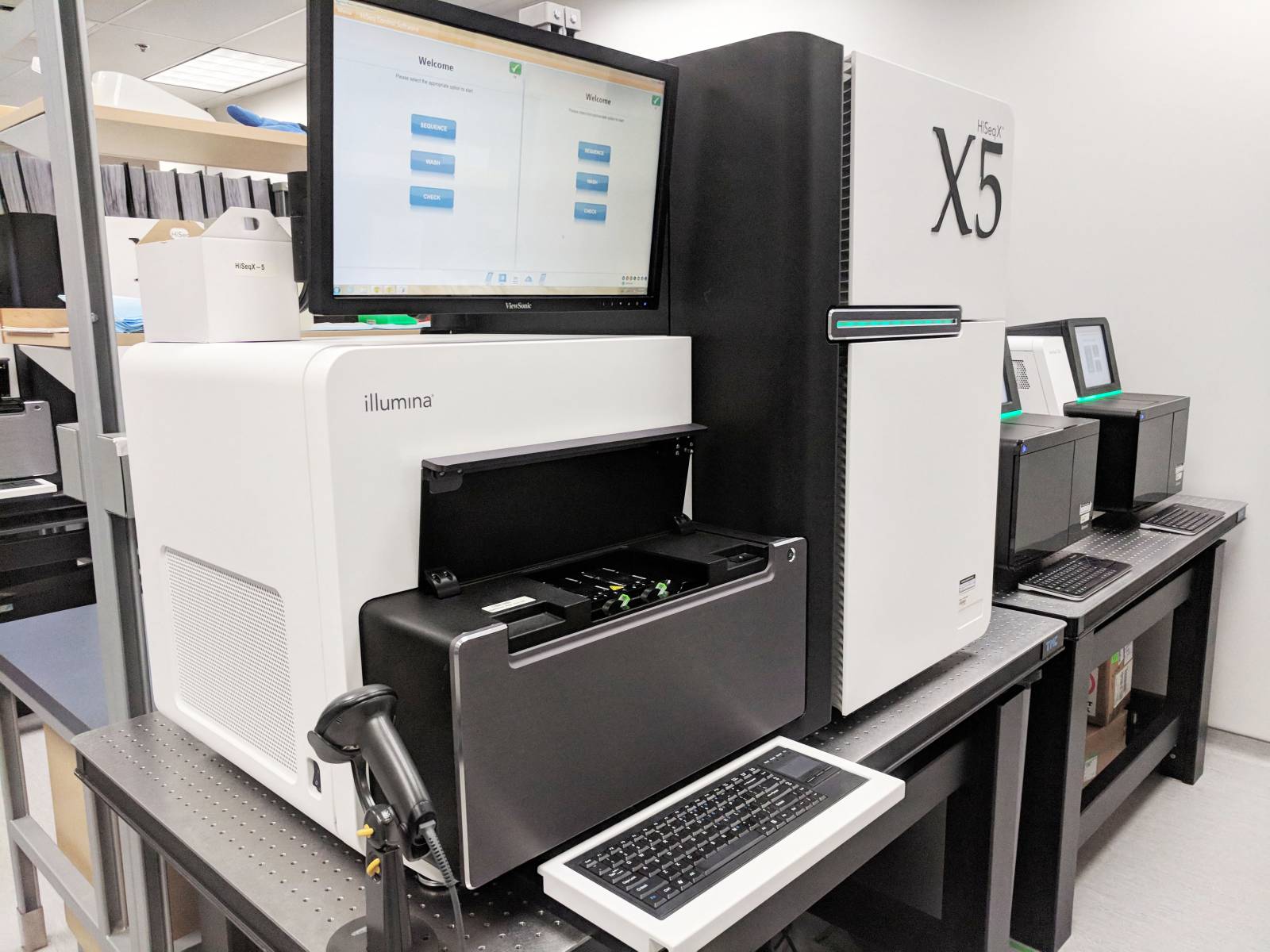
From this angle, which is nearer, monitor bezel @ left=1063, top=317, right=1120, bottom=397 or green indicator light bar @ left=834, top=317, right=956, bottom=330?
green indicator light bar @ left=834, top=317, right=956, bottom=330

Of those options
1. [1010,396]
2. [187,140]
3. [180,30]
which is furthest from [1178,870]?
[180,30]

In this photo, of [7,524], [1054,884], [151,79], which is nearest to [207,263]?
[1054,884]

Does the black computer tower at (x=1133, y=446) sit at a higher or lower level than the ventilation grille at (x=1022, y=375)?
lower

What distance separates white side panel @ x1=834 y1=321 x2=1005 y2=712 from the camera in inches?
42.4

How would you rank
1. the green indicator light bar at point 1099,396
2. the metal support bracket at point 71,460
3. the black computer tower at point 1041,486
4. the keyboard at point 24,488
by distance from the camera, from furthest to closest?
the keyboard at point 24,488 → the green indicator light bar at point 1099,396 → the black computer tower at point 1041,486 → the metal support bracket at point 71,460

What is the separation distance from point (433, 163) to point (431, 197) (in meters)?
0.03

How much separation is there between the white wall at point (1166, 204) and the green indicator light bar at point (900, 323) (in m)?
1.76

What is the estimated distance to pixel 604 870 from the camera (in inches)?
31.1

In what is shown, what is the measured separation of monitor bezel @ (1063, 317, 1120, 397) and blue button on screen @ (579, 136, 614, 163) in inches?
70.7

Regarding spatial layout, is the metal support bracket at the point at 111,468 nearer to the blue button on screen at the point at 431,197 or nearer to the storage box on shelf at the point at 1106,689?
the blue button on screen at the point at 431,197

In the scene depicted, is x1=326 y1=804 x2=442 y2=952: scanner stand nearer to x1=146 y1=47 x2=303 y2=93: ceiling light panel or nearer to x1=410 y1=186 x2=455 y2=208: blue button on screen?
x1=410 y1=186 x2=455 y2=208: blue button on screen

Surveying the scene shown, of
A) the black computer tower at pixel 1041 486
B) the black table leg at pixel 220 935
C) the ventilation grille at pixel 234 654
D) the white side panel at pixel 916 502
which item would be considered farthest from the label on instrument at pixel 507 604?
the black computer tower at pixel 1041 486

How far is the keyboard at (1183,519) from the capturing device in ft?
7.27

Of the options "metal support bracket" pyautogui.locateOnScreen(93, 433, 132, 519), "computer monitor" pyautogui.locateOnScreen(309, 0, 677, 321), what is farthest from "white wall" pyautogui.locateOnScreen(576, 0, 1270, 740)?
"metal support bracket" pyautogui.locateOnScreen(93, 433, 132, 519)
